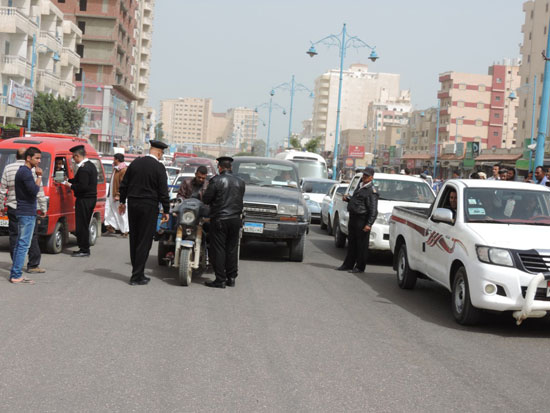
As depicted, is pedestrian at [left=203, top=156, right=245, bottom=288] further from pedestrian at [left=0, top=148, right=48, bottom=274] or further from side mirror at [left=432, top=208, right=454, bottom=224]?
side mirror at [left=432, top=208, right=454, bottom=224]

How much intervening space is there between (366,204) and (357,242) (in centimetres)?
69

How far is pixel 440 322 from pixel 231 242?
3.17 metres

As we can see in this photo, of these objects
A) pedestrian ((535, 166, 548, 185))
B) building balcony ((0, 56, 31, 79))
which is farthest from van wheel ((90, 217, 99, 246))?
building balcony ((0, 56, 31, 79))

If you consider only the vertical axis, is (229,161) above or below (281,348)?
above

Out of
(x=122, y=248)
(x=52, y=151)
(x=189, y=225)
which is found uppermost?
(x=52, y=151)

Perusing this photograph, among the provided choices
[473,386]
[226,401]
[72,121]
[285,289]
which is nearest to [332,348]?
[473,386]

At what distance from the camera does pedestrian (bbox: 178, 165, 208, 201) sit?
1189cm

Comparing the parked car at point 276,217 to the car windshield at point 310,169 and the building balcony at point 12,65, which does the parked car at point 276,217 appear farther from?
the building balcony at point 12,65

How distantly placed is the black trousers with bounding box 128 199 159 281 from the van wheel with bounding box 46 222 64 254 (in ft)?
11.6

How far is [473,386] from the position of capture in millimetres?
6000

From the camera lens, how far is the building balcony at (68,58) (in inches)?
2719

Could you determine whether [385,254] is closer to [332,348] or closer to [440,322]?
[440,322]

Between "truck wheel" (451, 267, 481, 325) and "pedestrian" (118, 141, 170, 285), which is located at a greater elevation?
"pedestrian" (118, 141, 170, 285)

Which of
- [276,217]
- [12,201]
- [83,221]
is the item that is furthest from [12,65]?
[12,201]
